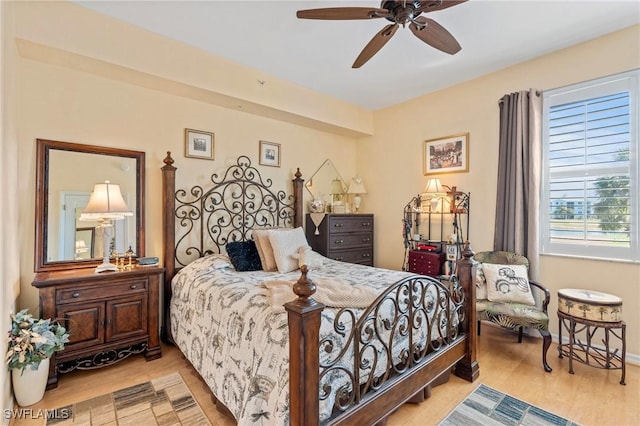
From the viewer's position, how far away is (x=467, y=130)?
3.69 m

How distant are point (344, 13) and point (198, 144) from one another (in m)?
2.14

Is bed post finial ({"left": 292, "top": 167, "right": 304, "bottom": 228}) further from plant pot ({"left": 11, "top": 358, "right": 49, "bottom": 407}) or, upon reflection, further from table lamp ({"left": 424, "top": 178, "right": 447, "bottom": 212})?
plant pot ({"left": 11, "top": 358, "right": 49, "bottom": 407})

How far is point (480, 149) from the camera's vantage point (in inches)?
141

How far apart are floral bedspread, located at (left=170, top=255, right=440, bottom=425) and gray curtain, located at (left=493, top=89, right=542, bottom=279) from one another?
1488mm

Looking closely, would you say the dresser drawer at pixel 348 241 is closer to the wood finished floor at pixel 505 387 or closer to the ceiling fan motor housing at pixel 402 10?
the wood finished floor at pixel 505 387

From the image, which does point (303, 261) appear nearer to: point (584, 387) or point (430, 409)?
point (430, 409)

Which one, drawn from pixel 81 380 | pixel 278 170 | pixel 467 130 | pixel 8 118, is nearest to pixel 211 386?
pixel 81 380

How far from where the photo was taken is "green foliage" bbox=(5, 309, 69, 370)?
6.15ft

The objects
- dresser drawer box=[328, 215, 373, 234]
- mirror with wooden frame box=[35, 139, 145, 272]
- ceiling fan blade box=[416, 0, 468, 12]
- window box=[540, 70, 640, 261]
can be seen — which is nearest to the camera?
ceiling fan blade box=[416, 0, 468, 12]

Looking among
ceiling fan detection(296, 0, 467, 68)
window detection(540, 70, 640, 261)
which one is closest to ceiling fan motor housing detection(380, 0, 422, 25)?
ceiling fan detection(296, 0, 467, 68)

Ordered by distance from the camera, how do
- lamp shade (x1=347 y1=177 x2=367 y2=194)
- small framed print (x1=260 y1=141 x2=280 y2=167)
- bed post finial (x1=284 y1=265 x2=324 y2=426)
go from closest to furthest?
bed post finial (x1=284 y1=265 x2=324 y2=426) → small framed print (x1=260 y1=141 x2=280 y2=167) → lamp shade (x1=347 y1=177 x2=367 y2=194)

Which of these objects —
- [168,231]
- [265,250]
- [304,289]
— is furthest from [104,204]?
[304,289]

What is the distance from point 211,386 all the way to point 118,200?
1.74m

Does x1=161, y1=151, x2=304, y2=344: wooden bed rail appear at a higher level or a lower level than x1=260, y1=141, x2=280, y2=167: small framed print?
lower
